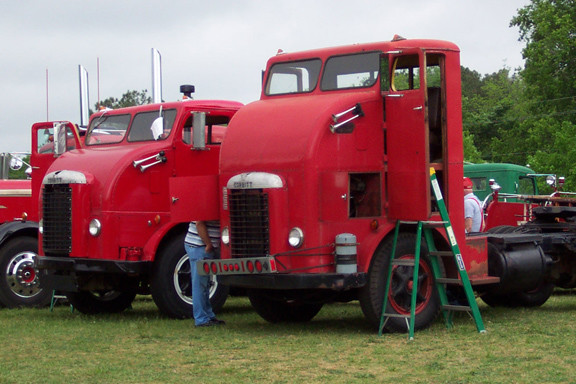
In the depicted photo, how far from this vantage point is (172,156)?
1381cm

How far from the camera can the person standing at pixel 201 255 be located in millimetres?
12172

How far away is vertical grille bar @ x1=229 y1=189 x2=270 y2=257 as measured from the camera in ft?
36.2

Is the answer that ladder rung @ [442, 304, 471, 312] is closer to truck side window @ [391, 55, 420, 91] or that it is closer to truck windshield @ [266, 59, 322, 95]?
truck side window @ [391, 55, 420, 91]

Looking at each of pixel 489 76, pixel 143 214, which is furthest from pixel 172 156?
pixel 489 76

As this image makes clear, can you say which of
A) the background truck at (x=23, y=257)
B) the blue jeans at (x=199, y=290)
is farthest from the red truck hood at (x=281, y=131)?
the background truck at (x=23, y=257)

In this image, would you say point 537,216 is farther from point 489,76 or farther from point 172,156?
point 489,76

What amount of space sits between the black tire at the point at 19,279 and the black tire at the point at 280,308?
4265 mm

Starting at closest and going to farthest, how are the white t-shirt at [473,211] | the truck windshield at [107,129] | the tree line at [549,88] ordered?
the truck windshield at [107,129]
the white t-shirt at [473,211]
the tree line at [549,88]

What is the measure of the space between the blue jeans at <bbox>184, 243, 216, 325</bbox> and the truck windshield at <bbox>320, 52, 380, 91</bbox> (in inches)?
98.4

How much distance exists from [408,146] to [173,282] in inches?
151

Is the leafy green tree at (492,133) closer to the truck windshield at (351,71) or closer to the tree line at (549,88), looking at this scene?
the tree line at (549,88)

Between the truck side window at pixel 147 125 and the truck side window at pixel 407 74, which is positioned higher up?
the truck side window at pixel 407 74

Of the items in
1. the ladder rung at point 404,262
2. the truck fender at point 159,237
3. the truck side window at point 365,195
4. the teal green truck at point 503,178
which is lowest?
the ladder rung at point 404,262

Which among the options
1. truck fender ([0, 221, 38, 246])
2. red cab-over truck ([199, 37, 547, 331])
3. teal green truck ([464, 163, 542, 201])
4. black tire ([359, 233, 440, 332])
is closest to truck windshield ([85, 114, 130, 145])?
truck fender ([0, 221, 38, 246])
